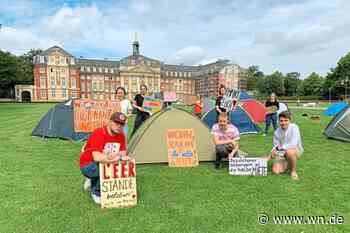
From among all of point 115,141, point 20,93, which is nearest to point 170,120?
point 115,141

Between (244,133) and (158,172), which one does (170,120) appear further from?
(244,133)

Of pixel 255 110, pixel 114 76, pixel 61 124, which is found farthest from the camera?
pixel 114 76

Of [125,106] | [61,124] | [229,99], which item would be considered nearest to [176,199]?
[125,106]

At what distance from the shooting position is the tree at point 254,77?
8180cm

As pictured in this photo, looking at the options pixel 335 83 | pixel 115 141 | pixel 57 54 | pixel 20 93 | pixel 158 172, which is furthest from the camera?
pixel 57 54

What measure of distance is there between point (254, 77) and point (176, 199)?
3675 inches

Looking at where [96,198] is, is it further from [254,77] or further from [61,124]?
[254,77]

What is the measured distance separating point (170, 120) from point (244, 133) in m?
5.15

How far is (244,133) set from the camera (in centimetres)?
995

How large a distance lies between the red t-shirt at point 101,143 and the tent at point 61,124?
17.6ft

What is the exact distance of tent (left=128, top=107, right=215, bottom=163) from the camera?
561 cm

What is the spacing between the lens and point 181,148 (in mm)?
5512

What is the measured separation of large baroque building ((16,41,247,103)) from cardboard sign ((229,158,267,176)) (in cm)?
5790

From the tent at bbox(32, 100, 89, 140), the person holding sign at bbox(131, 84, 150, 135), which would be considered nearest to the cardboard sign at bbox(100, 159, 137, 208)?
the person holding sign at bbox(131, 84, 150, 135)
